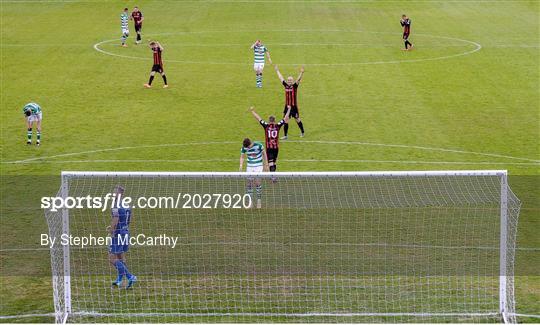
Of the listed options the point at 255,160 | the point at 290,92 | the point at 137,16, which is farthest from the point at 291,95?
the point at 137,16

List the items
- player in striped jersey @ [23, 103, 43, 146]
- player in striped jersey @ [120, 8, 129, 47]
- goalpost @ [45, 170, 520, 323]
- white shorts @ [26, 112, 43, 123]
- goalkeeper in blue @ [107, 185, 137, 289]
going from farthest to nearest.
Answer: player in striped jersey @ [120, 8, 129, 47] → white shorts @ [26, 112, 43, 123] → player in striped jersey @ [23, 103, 43, 146] → goalkeeper in blue @ [107, 185, 137, 289] → goalpost @ [45, 170, 520, 323]

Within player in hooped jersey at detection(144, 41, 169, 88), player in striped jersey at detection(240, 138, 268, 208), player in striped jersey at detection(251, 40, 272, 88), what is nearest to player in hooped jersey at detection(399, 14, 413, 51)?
player in striped jersey at detection(251, 40, 272, 88)

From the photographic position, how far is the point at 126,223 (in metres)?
18.8

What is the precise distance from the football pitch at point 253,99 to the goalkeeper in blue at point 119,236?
1.56 m

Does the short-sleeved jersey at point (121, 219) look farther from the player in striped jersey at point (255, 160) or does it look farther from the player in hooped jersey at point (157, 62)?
the player in hooped jersey at point (157, 62)

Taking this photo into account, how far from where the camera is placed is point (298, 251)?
21.2m

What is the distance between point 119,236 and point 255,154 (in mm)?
6090

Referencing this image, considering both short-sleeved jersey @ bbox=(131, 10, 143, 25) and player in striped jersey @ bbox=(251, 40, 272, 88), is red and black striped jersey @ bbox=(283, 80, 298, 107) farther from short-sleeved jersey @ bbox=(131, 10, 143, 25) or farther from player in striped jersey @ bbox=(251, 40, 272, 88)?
short-sleeved jersey @ bbox=(131, 10, 143, 25)

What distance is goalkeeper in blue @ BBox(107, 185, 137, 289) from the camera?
1856 cm

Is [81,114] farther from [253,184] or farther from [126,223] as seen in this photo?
[126,223]

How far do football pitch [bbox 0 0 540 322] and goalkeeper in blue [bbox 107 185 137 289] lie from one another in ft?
5.11

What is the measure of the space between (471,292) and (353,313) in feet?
8.46

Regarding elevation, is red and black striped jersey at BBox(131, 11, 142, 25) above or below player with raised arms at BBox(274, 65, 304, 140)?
above

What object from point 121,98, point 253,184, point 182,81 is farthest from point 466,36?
point 253,184
